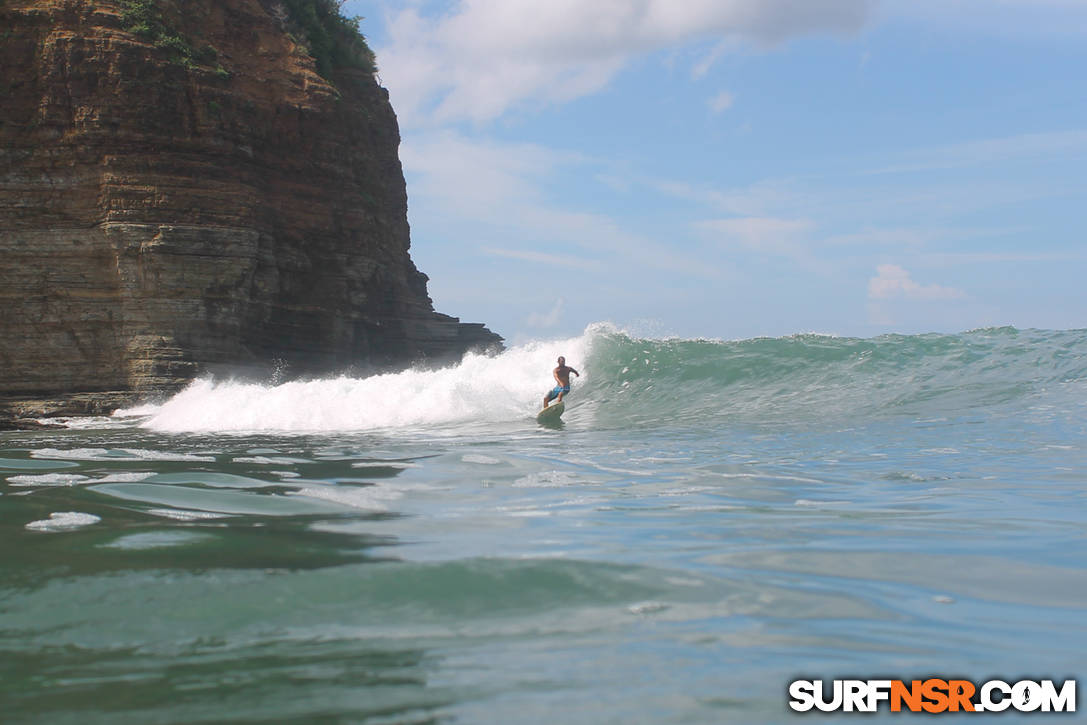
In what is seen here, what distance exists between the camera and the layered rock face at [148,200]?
1909 centimetres

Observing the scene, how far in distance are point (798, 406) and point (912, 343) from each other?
546 centimetres

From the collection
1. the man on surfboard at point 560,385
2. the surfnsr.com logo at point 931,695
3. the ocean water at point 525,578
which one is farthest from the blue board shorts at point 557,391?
the surfnsr.com logo at point 931,695

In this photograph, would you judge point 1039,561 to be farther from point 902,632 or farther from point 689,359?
point 689,359

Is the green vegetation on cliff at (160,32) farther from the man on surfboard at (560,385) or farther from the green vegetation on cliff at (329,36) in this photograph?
the man on surfboard at (560,385)

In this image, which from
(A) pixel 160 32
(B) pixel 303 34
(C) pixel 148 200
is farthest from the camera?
(B) pixel 303 34

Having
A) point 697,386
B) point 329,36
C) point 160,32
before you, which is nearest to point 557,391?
point 697,386

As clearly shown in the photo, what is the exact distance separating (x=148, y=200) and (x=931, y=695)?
19997 mm

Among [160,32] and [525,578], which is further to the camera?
[160,32]

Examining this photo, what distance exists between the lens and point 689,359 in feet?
59.4

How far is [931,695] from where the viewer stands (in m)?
2.54

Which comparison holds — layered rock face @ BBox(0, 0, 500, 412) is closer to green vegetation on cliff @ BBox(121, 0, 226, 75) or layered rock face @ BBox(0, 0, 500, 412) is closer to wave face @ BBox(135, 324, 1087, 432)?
green vegetation on cliff @ BBox(121, 0, 226, 75)

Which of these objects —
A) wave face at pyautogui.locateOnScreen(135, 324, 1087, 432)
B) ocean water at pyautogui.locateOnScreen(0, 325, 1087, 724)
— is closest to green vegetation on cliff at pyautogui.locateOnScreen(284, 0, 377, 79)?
wave face at pyautogui.locateOnScreen(135, 324, 1087, 432)

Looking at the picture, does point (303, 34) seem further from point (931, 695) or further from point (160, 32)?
point (931, 695)

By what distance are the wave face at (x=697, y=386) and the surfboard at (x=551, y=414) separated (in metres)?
0.56
